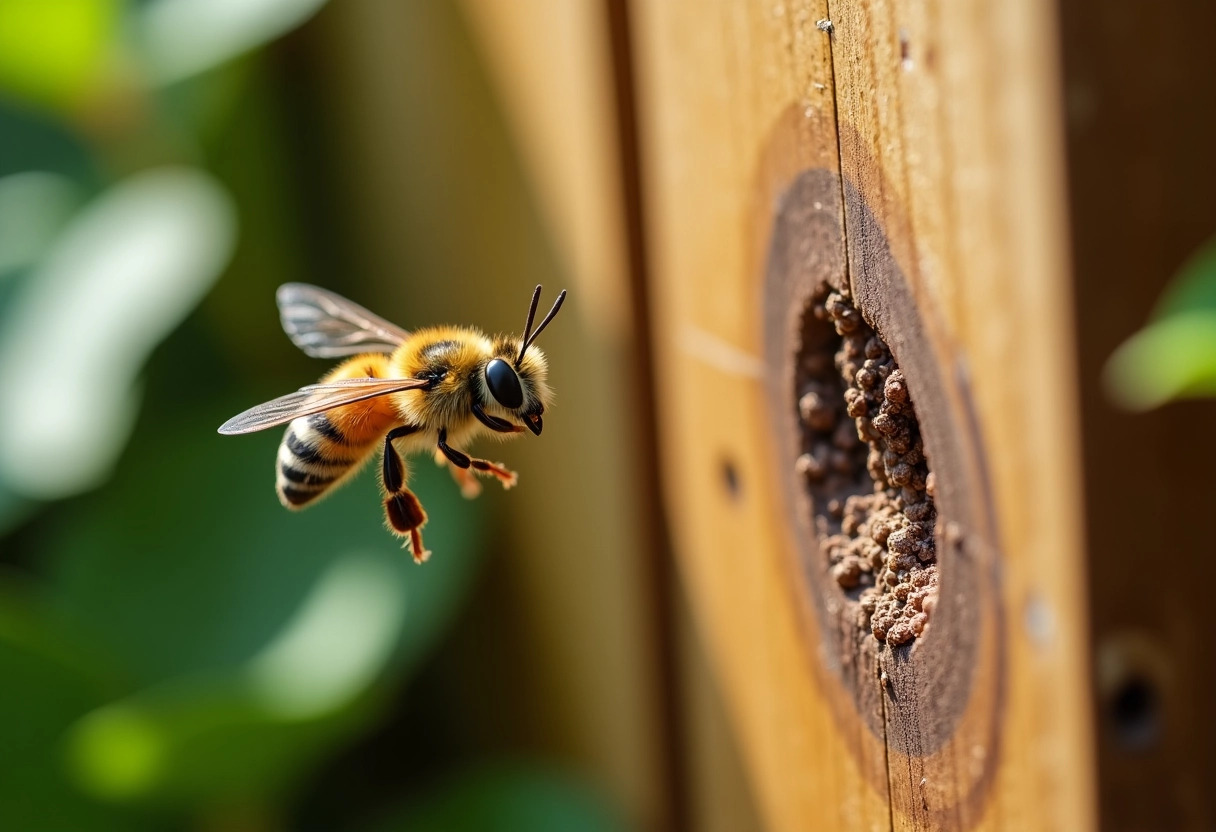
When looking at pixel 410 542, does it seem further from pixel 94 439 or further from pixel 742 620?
pixel 94 439

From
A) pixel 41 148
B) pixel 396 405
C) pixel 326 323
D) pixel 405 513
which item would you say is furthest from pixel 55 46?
pixel 405 513

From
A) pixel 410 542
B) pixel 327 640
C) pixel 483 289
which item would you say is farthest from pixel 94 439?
pixel 410 542

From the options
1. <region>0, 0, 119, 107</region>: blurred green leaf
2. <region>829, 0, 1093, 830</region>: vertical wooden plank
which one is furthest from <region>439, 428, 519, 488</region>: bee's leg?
<region>0, 0, 119, 107</region>: blurred green leaf

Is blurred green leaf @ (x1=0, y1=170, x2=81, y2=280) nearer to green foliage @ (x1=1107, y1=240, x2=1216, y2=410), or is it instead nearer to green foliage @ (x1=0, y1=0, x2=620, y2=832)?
green foliage @ (x1=0, y1=0, x2=620, y2=832)

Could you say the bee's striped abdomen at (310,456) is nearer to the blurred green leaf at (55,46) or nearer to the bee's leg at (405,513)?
the bee's leg at (405,513)

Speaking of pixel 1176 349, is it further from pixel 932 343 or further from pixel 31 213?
pixel 31 213

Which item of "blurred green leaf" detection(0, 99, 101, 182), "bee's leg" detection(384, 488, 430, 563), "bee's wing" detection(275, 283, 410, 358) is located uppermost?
"blurred green leaf" detection(0, 99, 101, 182)
